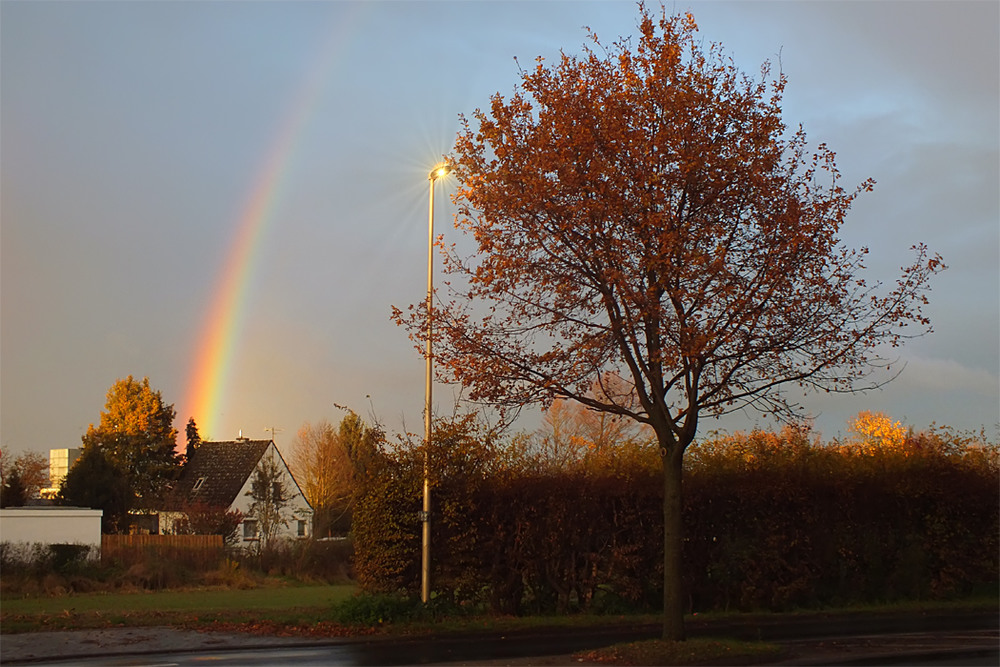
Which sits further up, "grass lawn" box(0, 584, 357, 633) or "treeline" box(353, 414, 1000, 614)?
"treeline" box(353, 414, 1000, 614)

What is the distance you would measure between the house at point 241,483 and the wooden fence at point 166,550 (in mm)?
16167

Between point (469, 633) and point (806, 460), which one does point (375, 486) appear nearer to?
point (469, 633)

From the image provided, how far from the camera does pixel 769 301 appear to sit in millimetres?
14086

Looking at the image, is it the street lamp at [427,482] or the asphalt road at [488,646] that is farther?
the street lamp at [427,482]

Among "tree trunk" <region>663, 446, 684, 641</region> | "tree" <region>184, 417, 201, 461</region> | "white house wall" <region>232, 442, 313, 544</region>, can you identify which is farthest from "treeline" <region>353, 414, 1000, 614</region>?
"tree" <region>184, 417, 201, 461</region>

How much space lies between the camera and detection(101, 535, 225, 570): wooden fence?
34469 millimetres

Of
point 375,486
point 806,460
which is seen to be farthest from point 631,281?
point 806,460

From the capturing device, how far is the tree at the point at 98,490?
5050cm

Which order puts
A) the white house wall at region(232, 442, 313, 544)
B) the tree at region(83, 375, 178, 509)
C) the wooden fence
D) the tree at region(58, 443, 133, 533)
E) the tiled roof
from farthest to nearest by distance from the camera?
the tree at region(83, 375, 178, 509) < the tiled roof < the white house wall at region(232, 442, 313, 544) < the tree at region(58, 443, 133, 533) < the wooden fence

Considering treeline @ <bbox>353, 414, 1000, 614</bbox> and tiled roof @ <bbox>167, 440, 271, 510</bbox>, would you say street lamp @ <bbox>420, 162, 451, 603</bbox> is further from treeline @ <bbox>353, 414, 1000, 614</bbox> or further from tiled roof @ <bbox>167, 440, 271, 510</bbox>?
tiled roof @ <bbox>167, 440, 271, 510</bbox>

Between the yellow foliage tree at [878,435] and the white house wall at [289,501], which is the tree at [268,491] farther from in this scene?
the yellow foliage tree at [878,435]

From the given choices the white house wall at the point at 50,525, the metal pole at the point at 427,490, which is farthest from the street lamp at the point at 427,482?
the white house wall at the point at 50,525

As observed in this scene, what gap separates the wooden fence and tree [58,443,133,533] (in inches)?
561

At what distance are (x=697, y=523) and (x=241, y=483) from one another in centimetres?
4224
